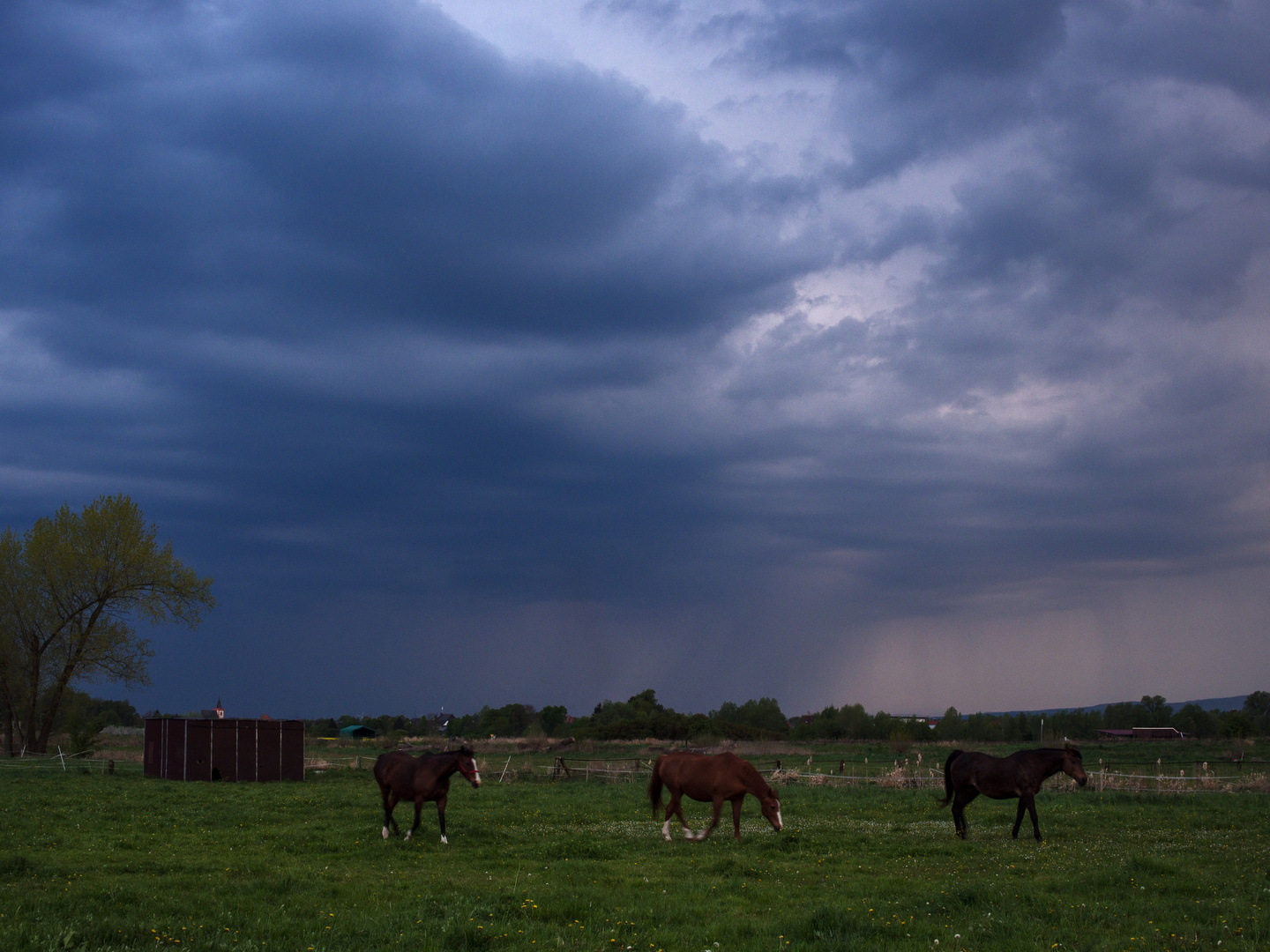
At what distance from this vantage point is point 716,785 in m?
18.1

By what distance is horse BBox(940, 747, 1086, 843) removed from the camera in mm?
17906

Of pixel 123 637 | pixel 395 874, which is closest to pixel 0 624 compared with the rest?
pixel 123 637

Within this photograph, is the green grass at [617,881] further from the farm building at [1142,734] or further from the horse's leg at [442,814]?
the farm building at [1142,734]

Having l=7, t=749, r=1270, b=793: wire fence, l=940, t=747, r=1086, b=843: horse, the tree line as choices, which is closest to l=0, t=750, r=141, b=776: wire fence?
l=7, t=749, r=1270, b=793: wire fence

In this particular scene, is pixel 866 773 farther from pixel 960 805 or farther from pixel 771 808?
pixel 771 808

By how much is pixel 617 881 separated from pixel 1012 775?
30.0ft

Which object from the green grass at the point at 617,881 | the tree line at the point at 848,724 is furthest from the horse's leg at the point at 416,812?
the tree line at the point at 848,724

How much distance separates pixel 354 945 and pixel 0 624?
6278cm

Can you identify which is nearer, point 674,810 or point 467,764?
point 467,764

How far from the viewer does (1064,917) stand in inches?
406

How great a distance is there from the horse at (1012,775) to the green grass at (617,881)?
771mm

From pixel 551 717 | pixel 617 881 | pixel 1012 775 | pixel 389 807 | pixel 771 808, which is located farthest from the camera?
pixel 551 717

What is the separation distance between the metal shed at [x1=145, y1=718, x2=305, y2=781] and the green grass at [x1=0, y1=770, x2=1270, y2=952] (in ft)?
42.4

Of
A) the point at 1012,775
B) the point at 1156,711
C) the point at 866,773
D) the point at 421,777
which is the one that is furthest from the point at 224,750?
the point at 1156,711
